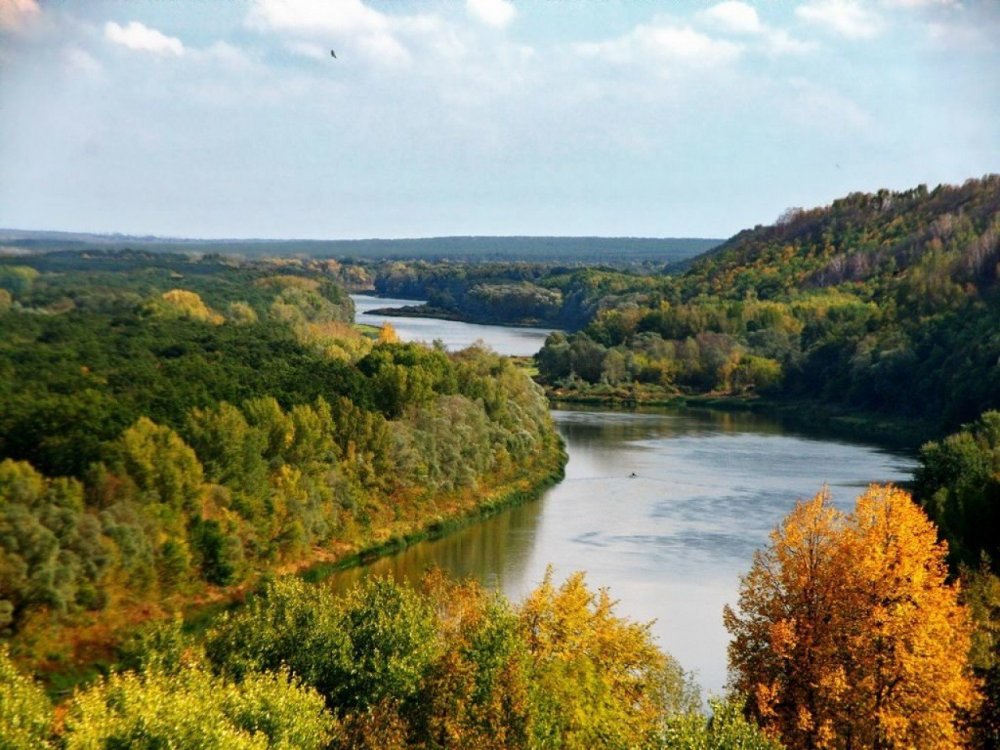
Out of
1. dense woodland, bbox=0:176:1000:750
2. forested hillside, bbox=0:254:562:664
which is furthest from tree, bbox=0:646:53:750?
forested hillside, bbox=0:254:562:664

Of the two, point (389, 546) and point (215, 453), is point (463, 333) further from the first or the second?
point (215, 453)

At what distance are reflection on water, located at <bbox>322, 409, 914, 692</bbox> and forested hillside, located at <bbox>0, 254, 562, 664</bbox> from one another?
6.04 feet

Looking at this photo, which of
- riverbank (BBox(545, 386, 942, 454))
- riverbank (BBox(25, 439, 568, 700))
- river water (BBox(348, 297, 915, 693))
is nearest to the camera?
riverbank (BBox(25, 439, 568, 700))

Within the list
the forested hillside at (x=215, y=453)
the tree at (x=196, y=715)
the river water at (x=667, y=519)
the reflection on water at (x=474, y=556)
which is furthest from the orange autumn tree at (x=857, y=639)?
the forested hillside at (x=215, y=453)

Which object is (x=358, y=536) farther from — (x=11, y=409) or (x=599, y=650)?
(x=599, y=650)

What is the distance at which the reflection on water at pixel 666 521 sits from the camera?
87.6 ft

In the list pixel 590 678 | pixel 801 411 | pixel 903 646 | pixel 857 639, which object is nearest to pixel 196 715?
pixel 590 678

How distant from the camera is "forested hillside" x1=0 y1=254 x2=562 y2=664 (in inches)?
971

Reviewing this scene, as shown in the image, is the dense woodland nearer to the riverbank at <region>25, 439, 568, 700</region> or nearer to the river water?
the riverbank at <region>25, 439, 568, 700</region>

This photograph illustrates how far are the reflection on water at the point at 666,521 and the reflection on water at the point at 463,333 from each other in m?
32.3

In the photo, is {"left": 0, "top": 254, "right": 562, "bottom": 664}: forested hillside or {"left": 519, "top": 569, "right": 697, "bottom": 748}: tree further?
{"left": 0, "top": 254, "right": 562, "bottom": 664}: forested hillside

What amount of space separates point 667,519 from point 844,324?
1534 inches

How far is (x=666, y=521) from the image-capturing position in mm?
35188

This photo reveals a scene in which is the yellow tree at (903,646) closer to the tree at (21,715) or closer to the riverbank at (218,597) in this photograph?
the tree at (21,715)
